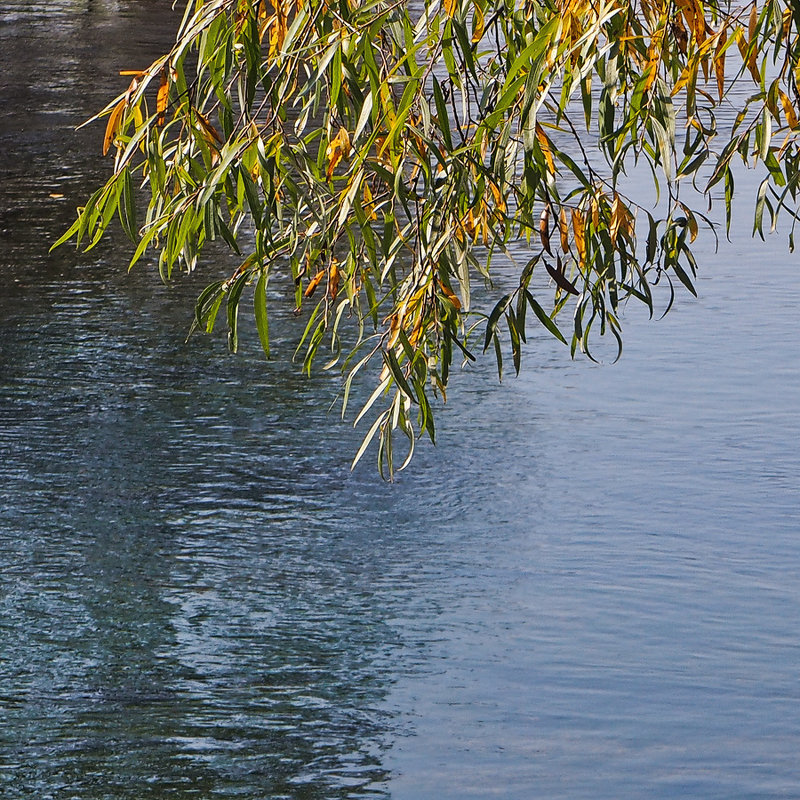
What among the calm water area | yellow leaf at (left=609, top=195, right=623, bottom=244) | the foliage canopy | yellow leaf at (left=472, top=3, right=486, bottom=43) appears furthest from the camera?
the calm water area

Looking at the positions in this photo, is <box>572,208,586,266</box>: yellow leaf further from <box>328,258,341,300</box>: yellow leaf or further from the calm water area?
the calm water area

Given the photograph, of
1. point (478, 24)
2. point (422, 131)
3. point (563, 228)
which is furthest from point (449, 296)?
point (478, 24)

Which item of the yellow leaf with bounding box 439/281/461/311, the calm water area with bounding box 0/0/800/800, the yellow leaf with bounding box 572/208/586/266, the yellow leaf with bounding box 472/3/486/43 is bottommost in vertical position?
the calm water area with bounding box 0/0/800/800

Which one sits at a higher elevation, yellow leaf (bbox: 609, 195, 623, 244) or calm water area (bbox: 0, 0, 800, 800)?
yellow leaf (bbox: 609, 195, 623, 244)

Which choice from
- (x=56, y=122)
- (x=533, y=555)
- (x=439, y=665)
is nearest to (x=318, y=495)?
(x=533, y=555)

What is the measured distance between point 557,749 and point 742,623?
1.04m

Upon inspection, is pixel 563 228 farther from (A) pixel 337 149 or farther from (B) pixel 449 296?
(A) pixel 337 149

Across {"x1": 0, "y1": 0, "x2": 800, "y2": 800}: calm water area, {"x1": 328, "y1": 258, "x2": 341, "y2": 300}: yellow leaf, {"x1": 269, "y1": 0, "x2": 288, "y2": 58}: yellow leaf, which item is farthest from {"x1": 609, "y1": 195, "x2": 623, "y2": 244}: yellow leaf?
{"x1": 0, "y1": 0, "x2": 800, "y2": 800}: calm water area

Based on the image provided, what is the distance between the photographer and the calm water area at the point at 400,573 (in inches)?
171

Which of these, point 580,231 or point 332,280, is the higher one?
point 580,231

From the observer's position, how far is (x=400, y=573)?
17.8ft

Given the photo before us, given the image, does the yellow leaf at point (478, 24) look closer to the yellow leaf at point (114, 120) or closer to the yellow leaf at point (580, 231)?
the yellow leaf at point (580, 231)

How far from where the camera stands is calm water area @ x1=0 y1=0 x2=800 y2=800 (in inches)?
171

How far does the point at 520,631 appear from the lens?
501cm
